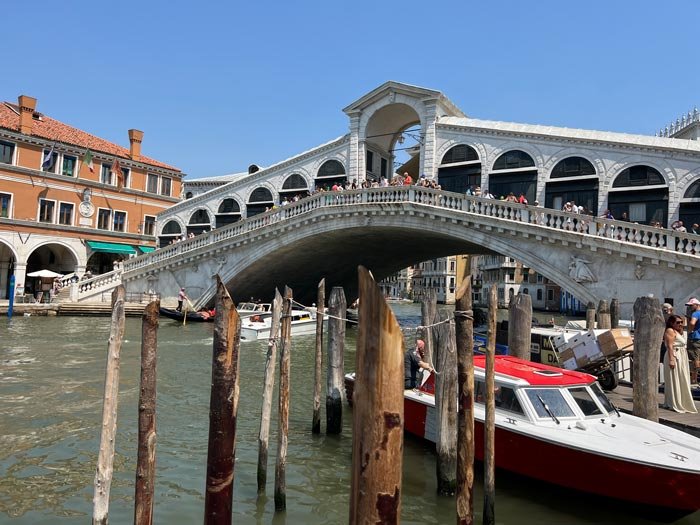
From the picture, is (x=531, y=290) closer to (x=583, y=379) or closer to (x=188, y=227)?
(x=188, y=227)

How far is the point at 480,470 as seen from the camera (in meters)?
6.11

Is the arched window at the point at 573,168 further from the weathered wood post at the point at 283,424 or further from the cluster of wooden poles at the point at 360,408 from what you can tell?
the weathered wood post at the point at 283,424

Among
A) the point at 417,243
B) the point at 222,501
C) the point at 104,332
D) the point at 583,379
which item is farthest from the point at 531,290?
the point at 222,501

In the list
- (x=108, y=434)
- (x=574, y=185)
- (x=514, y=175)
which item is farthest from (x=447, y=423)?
(x=514, y=175)

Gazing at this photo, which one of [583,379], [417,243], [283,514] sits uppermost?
[417,243]

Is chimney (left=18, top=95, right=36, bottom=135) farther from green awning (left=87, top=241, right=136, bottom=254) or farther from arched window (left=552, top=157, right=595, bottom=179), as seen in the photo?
arched window (left=552, top=157, right=595, bottom=179)

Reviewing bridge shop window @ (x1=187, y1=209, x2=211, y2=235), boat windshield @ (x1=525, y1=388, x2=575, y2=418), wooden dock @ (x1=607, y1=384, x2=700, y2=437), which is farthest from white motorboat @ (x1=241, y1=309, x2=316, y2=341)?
boat windshield @ (x1=525, y1=388, x2=575, y2=418)

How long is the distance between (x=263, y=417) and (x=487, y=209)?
11.7 metres

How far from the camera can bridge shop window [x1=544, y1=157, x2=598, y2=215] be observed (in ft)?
55.7

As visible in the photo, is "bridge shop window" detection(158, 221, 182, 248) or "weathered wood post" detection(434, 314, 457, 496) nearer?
"weathered wood post" detection(434, 314, 457, 496)

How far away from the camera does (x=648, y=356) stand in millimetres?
6207

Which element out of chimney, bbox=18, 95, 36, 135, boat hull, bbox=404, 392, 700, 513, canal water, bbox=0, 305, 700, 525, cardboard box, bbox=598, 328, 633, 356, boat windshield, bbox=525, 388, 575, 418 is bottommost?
canal water, bbox=0, 305, 700, 525

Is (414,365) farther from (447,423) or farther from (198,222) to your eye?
(198,222)

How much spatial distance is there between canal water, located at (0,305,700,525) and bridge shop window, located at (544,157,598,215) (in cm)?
1170
